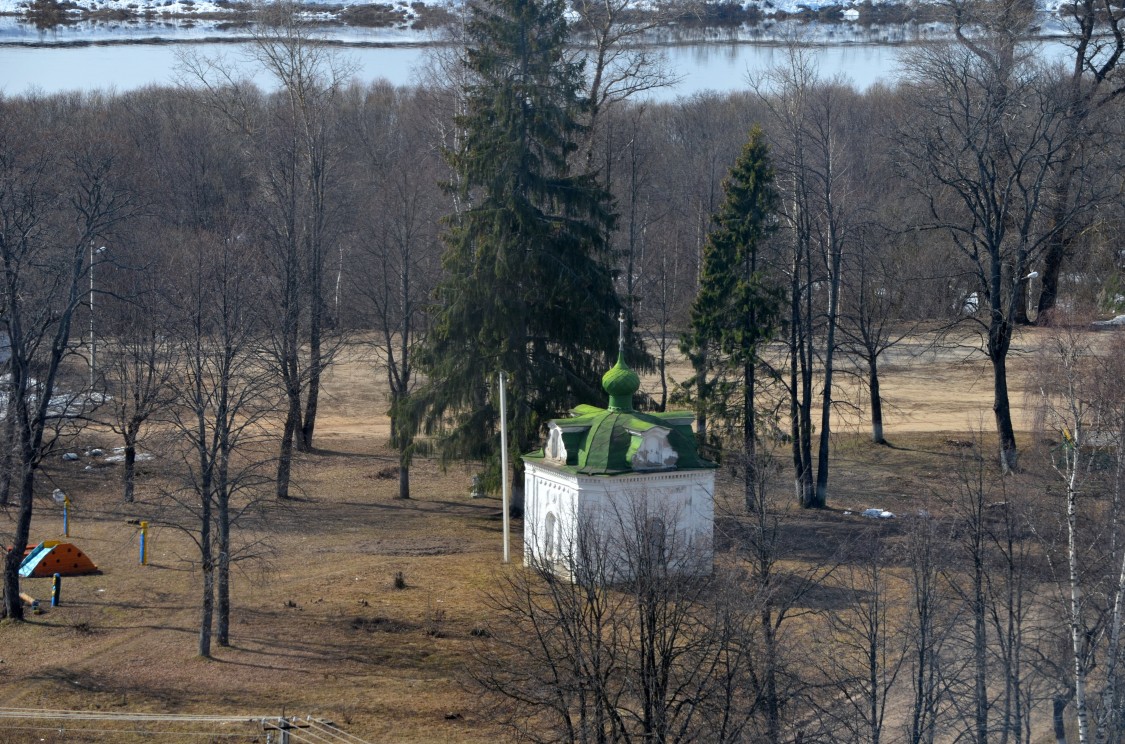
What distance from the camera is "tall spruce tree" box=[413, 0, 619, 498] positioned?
2927 centimetres

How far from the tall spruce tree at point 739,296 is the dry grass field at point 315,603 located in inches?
135

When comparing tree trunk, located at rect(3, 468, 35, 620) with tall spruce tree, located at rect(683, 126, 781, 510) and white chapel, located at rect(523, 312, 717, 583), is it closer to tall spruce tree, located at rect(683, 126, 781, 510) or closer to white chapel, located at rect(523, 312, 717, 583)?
white chapel, located at rect(523, 312, 717, 583)

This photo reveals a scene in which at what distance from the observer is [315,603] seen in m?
22.9

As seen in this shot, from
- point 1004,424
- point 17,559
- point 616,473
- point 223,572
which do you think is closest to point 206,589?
point 223,572

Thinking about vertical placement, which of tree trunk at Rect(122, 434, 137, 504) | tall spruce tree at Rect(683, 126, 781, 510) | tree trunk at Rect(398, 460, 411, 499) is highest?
tall spruce tree at Rect(683, 126, 781, 510)

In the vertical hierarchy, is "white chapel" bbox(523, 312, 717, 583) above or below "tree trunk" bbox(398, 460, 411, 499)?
above

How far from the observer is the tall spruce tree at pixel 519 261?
96.0 feet

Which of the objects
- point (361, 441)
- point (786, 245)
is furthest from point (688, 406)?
point (361, 441)

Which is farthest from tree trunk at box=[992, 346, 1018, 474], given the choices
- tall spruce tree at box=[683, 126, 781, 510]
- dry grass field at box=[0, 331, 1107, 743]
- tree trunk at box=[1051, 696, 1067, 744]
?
tree trunk at box=[1051, 696, 1067, 744]

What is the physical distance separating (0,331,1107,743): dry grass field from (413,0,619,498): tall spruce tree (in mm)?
3136

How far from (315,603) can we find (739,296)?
43.9 feet

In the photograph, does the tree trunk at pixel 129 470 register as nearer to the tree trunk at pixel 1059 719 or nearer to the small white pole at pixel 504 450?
the small white pole at pixel 504 450

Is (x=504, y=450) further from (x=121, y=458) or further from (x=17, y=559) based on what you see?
(x=121, y=458)

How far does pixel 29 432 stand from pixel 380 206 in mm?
26544
